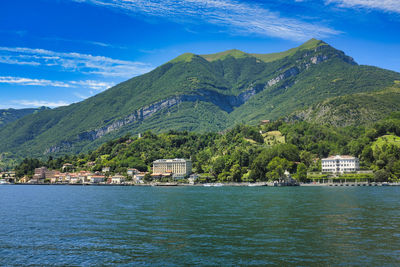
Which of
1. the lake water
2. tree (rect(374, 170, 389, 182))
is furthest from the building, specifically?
the lake water

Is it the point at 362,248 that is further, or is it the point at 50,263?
the point at 362,248

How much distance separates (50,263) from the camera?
32.7 m

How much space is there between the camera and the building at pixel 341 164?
190 m

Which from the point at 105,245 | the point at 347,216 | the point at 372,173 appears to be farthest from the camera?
the point at 372,173

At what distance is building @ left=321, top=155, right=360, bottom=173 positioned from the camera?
623 ft

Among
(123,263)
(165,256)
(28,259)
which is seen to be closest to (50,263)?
(28,259)

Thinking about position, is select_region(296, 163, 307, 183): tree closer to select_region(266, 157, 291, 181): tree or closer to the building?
select_region(266, 157, 291, 181): tree

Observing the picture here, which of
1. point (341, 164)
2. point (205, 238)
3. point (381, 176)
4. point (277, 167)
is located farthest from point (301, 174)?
point (205, 238)

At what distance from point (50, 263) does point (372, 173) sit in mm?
165342

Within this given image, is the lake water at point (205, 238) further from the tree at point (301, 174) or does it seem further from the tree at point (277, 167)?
the tree at point (301, 174)

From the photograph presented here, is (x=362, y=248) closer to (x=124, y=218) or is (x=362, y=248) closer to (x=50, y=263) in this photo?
(x=50, y=263)

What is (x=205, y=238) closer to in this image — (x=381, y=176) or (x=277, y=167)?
(x=277, y=167)

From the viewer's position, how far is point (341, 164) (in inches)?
7603

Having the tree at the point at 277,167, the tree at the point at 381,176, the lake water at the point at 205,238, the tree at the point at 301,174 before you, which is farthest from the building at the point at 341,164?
the lake water at the point at 205,238
